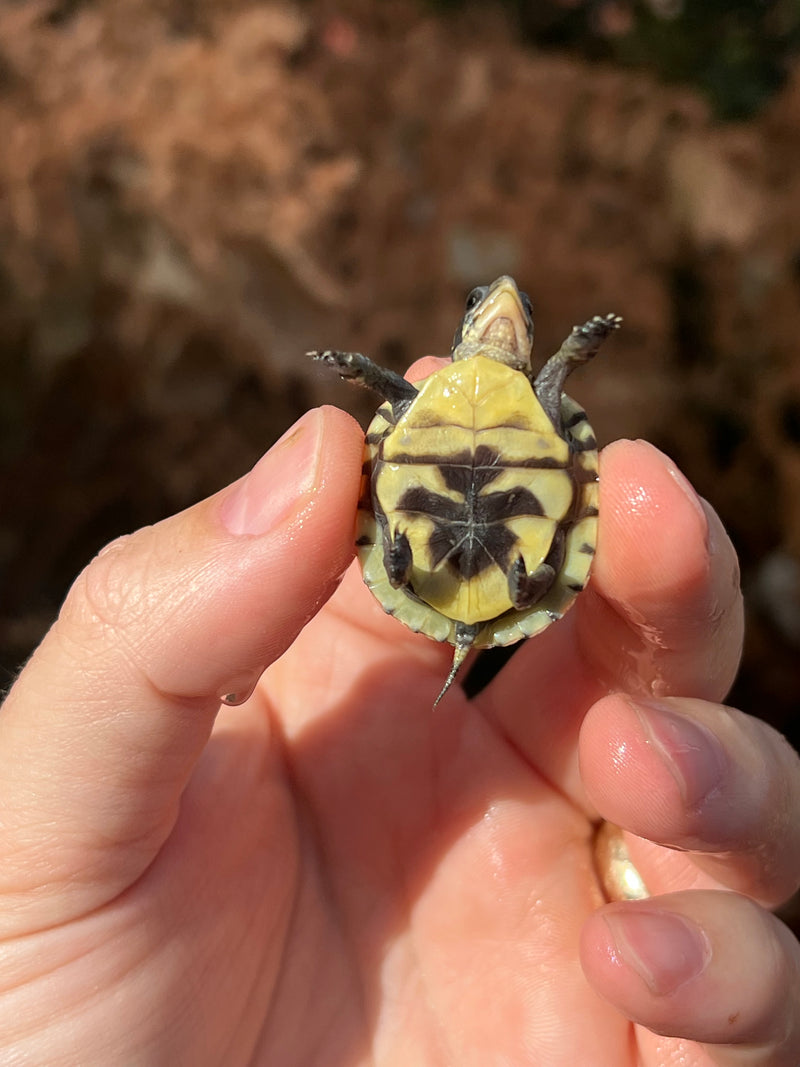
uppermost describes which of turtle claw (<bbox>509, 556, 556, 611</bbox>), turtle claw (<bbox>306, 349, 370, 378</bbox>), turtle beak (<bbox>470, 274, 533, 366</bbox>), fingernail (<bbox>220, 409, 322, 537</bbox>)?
turtle beak (<bbox>470, 274, 533, 366</bbox>)

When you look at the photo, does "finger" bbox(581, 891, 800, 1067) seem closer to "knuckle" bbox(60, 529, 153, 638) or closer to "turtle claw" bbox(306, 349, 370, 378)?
"knuckle" bbox(60, 529, 153, 638)

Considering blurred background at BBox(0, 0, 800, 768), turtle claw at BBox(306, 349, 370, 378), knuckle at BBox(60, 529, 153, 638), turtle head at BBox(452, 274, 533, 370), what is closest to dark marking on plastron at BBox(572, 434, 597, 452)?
turtle head at BBox(452, 274, 533, 370)

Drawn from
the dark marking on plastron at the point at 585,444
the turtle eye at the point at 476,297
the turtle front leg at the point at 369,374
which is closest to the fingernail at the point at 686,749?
the dark marking on plastron at the point at 585,444

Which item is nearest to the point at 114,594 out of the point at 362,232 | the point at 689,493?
the point at 689,493

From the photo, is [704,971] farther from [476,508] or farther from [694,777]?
[476,508]

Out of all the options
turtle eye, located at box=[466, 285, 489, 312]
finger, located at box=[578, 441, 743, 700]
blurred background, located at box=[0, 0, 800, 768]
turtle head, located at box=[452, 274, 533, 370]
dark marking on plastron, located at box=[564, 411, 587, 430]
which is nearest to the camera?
finger, located at box=[578, 441, 743, 700]
